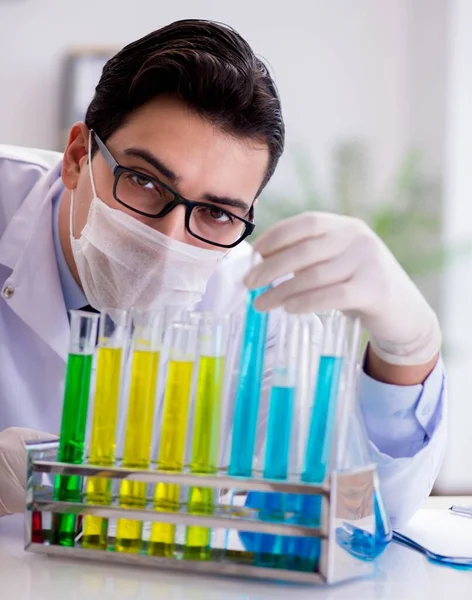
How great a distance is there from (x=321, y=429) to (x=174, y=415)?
19cm

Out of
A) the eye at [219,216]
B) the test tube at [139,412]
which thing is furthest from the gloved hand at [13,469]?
the eye at [219,216]

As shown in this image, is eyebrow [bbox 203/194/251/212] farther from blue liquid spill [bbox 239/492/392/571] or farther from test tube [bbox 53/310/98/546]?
blue liquid spill [bbox 239/492/392/571]

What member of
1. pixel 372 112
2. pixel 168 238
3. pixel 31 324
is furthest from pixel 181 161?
pixel 372 112

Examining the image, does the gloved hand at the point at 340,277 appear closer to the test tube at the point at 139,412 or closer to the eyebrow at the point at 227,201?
the test tube at the point at 139,412

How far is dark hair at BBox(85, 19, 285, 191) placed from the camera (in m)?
1.66

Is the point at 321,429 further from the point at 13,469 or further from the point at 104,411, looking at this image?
the point at 13,469

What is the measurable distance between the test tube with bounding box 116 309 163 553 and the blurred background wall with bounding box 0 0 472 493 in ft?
11.2

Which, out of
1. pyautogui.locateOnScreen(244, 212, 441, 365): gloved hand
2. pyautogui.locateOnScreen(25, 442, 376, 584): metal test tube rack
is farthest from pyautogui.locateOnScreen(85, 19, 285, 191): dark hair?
pyautogui.locateOnScreen(25, 442, 376, 584): metal test tube rack

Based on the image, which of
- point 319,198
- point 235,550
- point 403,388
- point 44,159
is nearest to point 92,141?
point 44,159

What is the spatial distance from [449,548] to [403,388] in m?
0.26

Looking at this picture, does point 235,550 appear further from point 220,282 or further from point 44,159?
point 44,159

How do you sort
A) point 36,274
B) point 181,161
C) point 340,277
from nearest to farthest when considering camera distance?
point 340,277, point 181,161, point 36,274

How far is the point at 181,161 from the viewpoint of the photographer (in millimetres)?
1565

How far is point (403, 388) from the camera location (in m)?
1.36
